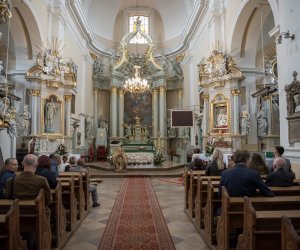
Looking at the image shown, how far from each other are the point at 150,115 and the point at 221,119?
8.90m

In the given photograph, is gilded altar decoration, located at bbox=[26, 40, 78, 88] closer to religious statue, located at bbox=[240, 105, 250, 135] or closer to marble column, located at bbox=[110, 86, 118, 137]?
marble column, located at bbox=[110, 86, 118, 137]

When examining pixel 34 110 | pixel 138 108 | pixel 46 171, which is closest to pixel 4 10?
pixel 46 171

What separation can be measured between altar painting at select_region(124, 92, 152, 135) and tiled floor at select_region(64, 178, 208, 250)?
11788 mm

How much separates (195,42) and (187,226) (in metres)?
12.8

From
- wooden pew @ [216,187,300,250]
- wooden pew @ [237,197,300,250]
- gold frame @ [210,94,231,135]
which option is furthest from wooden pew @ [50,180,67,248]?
gold frame @ [210,94,231,135]

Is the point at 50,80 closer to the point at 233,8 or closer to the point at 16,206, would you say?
the point at 233,8

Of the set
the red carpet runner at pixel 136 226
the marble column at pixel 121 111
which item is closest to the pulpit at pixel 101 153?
the marble column at pixel 121 111

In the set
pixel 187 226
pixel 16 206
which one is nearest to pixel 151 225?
pixel 187 226

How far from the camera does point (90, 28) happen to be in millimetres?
17312

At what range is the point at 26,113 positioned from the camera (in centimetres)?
1046

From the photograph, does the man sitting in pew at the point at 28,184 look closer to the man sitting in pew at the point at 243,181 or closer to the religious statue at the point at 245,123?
the man sitting in pew at the point at 243,181

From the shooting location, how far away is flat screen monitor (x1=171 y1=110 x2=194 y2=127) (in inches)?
542

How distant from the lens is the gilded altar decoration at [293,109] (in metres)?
6.19

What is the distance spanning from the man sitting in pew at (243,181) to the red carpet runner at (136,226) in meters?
1.17
